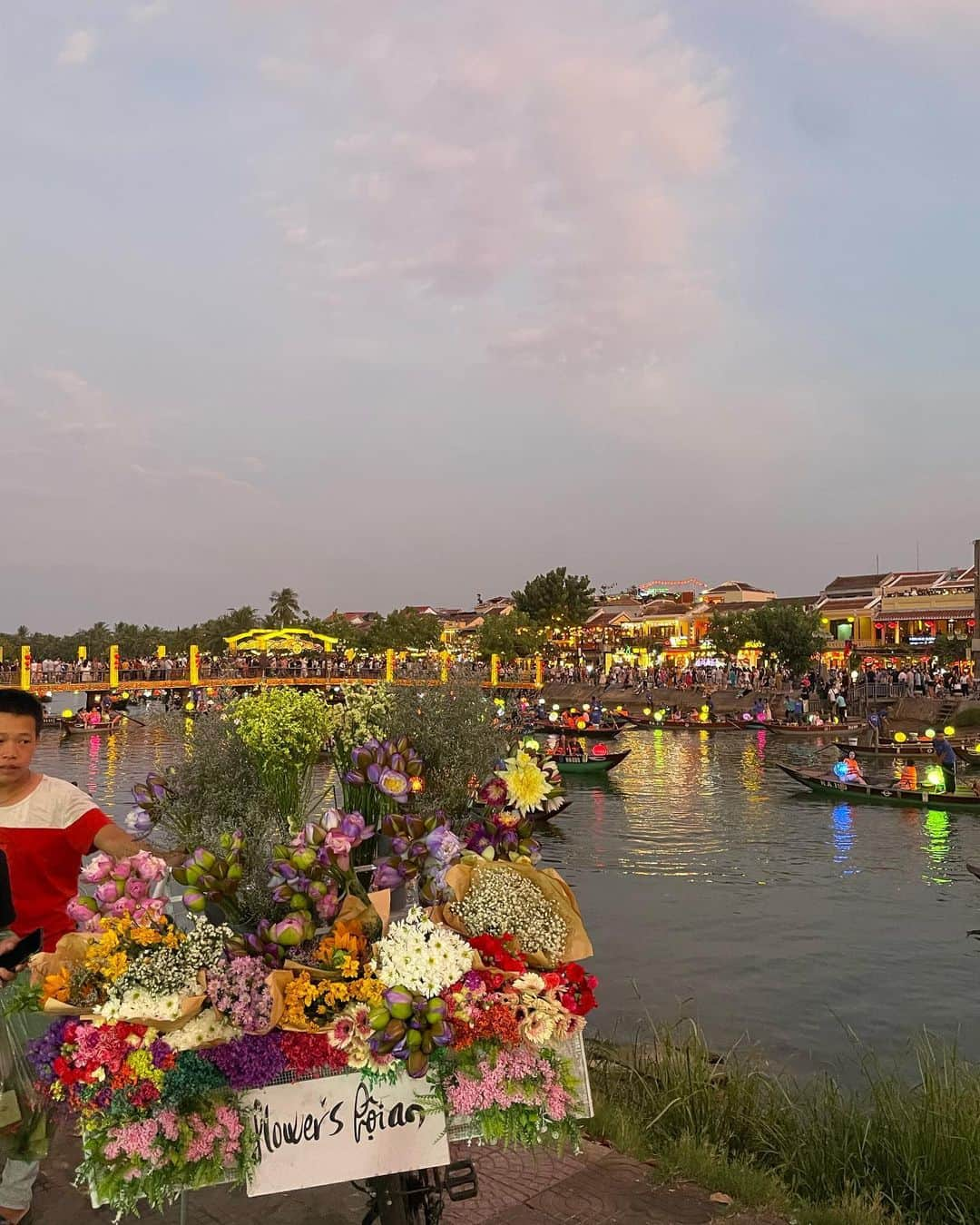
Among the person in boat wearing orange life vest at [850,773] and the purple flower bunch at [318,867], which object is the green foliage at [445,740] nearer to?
the purple flower bunch at [318,867]

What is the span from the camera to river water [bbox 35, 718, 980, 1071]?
11734 mm

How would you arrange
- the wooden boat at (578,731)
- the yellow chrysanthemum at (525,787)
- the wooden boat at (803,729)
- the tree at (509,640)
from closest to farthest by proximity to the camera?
the yellow chrysanthemum at (525,787)
the wooden boat at (578,731)
the wooden boat at (803,729)
the tree at (509,640)

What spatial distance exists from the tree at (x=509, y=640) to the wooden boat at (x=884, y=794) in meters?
53.7

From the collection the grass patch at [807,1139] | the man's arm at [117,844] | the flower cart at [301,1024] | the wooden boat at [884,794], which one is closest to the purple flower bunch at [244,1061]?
the flower cart at [301,1024]

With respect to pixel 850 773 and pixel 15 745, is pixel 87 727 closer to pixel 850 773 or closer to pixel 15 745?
pixel 850 773

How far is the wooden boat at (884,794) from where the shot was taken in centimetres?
2450

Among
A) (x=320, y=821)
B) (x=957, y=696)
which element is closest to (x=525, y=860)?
(x=320, y=821)

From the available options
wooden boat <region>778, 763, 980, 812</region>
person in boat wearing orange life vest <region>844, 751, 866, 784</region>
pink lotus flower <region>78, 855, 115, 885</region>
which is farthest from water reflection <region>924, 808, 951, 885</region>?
pink lotus flower <region>78, 855, 115, 885</region>

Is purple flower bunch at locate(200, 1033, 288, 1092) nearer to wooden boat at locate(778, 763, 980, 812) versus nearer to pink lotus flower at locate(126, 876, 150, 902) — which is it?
pink lotus flower at locate(126, 876, 150, 902)

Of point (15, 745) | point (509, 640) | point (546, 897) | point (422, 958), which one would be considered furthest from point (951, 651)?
point (422, 958)

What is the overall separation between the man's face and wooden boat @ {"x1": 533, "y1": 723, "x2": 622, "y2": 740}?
3878cm

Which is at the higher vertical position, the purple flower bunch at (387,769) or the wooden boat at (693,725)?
the purple flower bunch at (387,769)

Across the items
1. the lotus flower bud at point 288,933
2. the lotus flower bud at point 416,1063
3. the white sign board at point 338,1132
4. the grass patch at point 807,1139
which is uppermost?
the lotus flower bud at point 288,933

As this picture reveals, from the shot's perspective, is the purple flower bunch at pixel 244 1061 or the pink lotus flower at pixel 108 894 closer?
the purple flower bunch at pixel 244 1061
